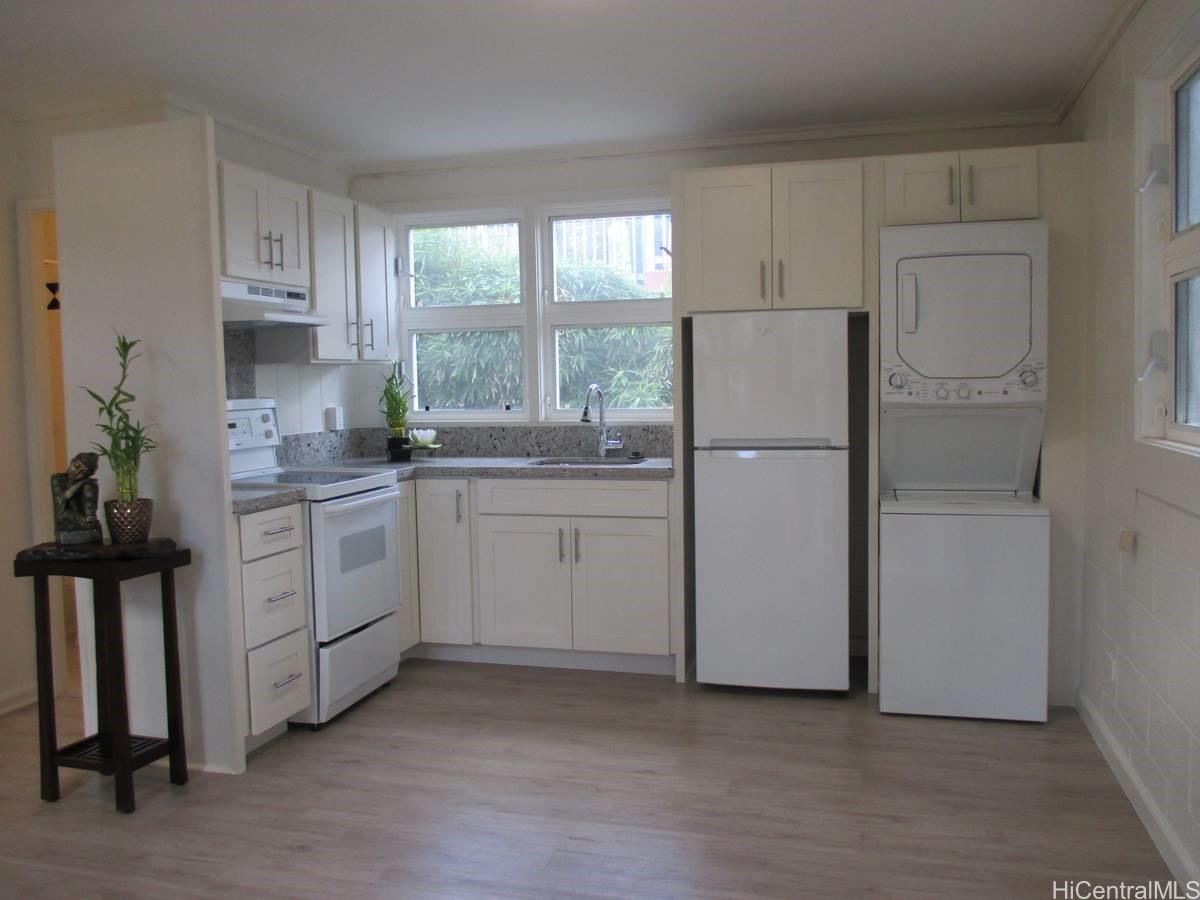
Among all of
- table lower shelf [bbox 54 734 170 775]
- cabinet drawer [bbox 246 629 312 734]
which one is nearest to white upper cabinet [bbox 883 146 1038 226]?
cabinet drawer [bbox 246 629 312 734]

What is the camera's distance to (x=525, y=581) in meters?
4.04

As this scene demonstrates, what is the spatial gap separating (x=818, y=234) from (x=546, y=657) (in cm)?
219

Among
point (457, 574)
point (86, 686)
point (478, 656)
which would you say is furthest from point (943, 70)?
point (86, 686)

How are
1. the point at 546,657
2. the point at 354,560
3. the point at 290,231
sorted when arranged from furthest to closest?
1. the point at 546,657
2. the point at 290,231
3. the point at 354,560

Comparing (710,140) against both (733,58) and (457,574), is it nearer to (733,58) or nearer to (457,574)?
(733,58)

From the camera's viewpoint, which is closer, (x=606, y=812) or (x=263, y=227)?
(x=606, y=812)

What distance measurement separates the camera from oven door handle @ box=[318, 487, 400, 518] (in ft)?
11.0

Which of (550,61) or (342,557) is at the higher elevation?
(550,61)

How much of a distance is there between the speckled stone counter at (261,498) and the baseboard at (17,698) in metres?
1.47

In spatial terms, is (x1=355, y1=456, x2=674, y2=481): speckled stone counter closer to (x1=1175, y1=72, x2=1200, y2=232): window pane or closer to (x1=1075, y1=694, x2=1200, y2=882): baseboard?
(x1=1075, y1=694, x2=1200, y2=882): baseboard

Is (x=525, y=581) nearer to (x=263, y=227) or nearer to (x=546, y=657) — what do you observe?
(x=546, y=657)

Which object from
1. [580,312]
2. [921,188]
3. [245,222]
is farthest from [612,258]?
[245,222]

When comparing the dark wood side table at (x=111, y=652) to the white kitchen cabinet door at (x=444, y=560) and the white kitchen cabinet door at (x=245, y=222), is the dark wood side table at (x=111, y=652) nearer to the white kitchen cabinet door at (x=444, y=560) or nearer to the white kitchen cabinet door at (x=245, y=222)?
the white kitchen cabinet door at (x=245, y=222)

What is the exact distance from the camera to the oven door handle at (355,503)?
3351 millimetres
